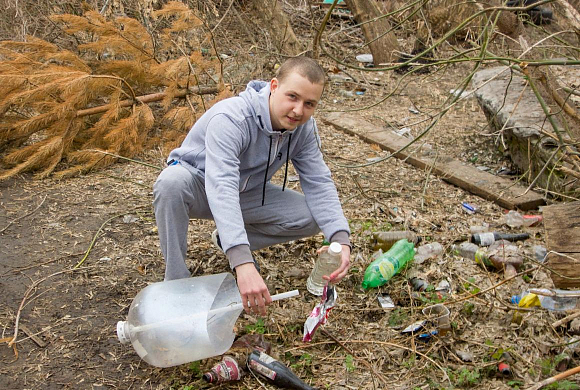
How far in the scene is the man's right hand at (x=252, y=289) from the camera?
7.18ft

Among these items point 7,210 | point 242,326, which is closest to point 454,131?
point 242,326

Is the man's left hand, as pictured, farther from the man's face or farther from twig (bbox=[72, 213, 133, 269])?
twig (bbox=[72, 213, 133, 269])

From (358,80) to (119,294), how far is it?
186 inches

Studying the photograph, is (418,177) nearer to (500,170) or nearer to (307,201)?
(500,170)

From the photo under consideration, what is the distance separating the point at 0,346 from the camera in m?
2.52

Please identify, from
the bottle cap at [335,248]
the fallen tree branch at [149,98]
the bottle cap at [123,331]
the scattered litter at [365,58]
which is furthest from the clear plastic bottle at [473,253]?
the scattered litter at [365,58]

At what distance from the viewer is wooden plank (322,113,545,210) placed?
429 centimetres

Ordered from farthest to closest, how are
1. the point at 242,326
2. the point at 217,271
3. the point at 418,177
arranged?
the point at 418,177
the point at 217,271
the point at 242,326

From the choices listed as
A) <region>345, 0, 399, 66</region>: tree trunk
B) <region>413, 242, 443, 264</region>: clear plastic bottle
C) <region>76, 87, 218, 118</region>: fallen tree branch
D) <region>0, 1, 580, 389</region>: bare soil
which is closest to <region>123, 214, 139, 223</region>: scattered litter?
<region>0, 1, 580, 389</region>: bare soil

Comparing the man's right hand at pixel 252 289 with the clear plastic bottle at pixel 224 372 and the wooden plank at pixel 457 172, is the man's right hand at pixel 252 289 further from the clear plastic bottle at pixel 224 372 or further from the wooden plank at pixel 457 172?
the wooden plank at pixel 457 172

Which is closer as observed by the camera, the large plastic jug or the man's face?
the large plastic jug


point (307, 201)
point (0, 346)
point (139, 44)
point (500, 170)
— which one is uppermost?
point (139, 44)

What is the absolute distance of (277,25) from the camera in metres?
6.96

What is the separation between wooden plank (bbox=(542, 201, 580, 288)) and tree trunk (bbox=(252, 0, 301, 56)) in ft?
15.9
